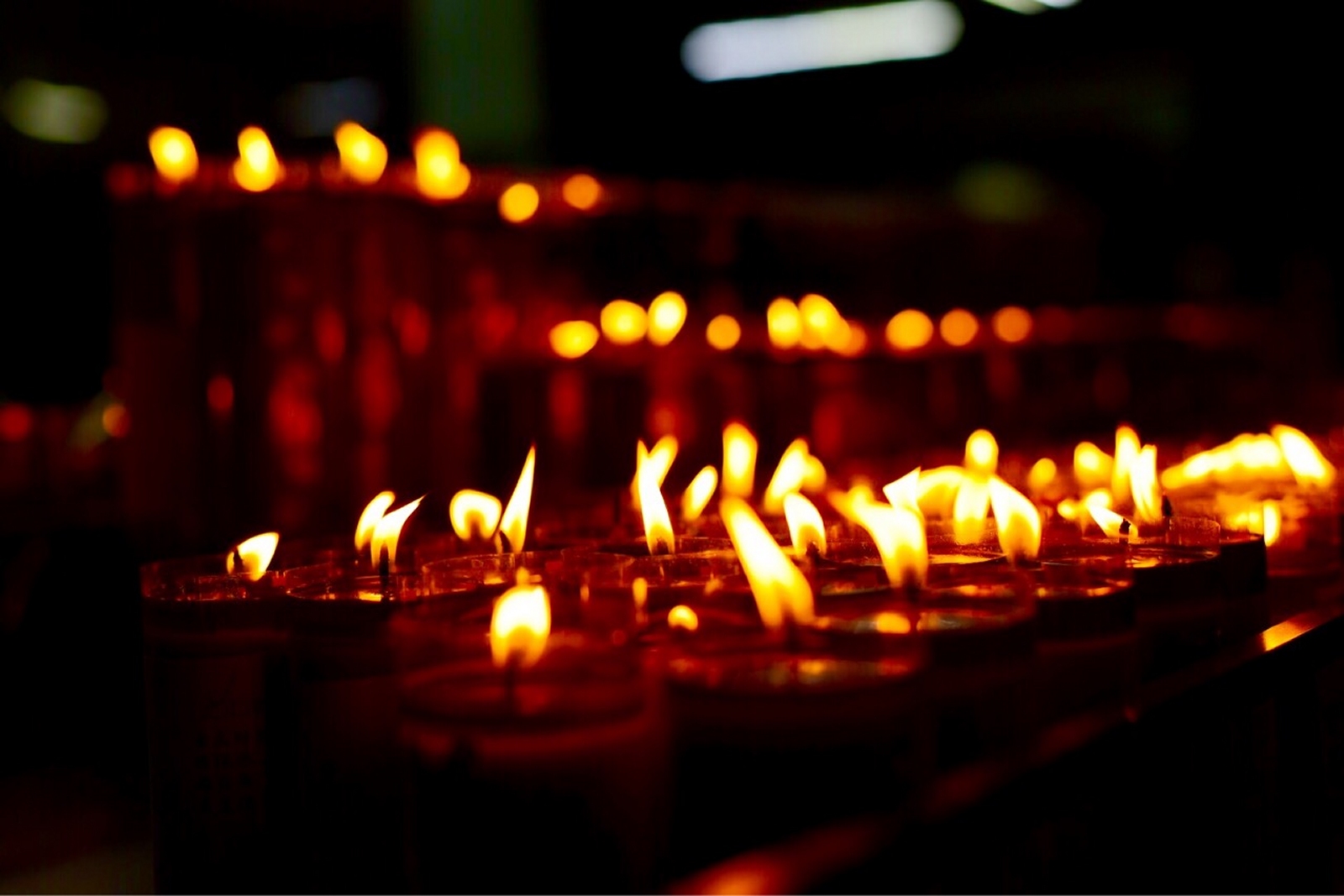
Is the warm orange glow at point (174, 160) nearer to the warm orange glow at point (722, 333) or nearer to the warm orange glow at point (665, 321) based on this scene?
the warm orange glow at point (665, 321)

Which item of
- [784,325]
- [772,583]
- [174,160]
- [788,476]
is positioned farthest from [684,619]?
[784,325]

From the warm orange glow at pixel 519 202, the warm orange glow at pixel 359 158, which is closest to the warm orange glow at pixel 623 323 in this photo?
the warm orange glow at pixel 519 202

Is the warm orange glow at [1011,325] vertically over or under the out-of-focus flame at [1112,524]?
over

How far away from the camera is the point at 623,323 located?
164 inches

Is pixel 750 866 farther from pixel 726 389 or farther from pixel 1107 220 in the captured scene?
pixel 1107 220


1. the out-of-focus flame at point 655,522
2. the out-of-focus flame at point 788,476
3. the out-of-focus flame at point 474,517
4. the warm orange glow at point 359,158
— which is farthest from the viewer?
the warm orange glow at point 359,158

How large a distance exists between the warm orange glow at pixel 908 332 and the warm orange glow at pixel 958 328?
70mm

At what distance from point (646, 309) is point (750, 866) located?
421 centimetres

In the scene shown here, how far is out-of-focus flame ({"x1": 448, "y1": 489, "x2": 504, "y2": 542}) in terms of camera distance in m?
1.13

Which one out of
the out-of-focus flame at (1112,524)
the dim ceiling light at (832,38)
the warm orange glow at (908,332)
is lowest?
the out-of-focus flame at (1112,524)

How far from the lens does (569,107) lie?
600 cm

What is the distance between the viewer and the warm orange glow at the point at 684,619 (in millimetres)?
750

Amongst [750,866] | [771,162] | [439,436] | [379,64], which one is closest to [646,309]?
[439,436]

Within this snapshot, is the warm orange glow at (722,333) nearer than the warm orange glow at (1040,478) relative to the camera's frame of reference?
No
